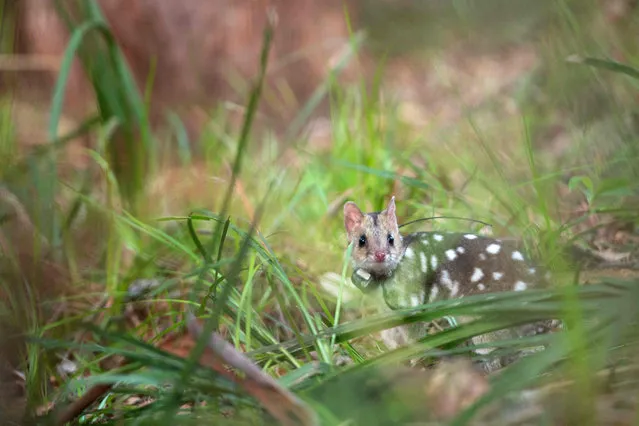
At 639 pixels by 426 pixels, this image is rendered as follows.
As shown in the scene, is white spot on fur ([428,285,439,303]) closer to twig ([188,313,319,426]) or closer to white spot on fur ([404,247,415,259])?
white spot on fur ([404,247,415,259])

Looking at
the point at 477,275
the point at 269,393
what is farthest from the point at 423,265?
the point at 269,393

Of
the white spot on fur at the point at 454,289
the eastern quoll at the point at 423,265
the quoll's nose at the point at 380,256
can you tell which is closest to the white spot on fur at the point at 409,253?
the eastern quoll at the point at 423,265

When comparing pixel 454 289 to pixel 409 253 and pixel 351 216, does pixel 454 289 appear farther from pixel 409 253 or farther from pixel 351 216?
pixel 351 216

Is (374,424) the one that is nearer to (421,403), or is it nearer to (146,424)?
(421,403)

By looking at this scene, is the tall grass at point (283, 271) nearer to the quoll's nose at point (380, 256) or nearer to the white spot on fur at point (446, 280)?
the quoll's nose at point (380, 256)

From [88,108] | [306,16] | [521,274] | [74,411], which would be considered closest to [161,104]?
[88,108]
